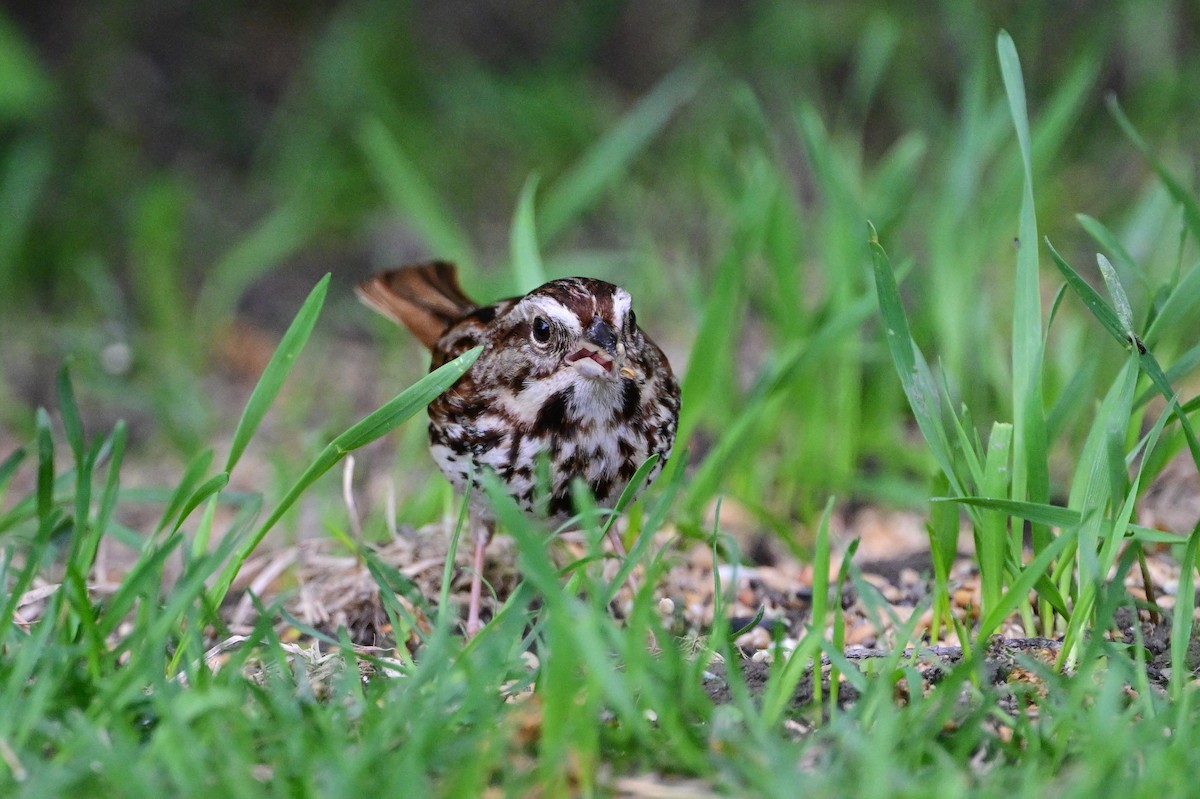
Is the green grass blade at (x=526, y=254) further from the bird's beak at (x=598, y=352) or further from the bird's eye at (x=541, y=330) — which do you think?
the bird's beak at (x=598, y=352)

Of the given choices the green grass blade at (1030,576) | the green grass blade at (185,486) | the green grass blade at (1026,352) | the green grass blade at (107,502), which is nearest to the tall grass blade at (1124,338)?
the green grass blade at (1026,352)

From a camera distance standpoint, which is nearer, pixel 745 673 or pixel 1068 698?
pixel 1068 698

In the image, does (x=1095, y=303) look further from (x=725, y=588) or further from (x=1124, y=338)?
(x=725, y=588)

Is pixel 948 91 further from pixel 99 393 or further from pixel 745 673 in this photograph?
pixel 745 673

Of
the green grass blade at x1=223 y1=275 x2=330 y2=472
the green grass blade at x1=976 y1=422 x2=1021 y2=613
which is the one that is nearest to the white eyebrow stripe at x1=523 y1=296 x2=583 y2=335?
the green grass blade at x1=223 y1=275 x2=330 y2=472

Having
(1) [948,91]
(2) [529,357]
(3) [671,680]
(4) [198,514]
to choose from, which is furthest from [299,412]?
(1) [948,91]

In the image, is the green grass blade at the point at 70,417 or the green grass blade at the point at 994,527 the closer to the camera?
the green grass blade at the point at 994,527
